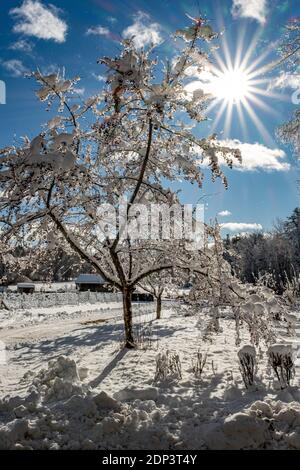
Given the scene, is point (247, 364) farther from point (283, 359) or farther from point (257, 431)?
point (257, 431)

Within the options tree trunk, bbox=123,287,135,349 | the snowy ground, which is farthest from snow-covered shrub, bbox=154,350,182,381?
tree trunk, bbox=123,287,135,349

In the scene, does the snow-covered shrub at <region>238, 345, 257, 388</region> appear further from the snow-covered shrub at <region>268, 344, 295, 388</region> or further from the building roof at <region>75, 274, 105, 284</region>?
the building roof at <region>75, 274, 105, 284</region>

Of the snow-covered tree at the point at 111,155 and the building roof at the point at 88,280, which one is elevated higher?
the snow-covered tree at the point at 111,155

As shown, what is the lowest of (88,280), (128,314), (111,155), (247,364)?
(247,364)

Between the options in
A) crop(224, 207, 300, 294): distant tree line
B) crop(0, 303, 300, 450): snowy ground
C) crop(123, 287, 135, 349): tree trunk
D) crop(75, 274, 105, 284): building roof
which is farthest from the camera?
crop(75, 274, 105, 284): building roof

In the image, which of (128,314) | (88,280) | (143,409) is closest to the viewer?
(143,409)

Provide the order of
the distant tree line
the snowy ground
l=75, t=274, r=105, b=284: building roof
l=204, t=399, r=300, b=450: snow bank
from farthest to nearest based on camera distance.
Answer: l=75, t=274, r=105, b=284: building roof
the distant tree line
the snowy ground
l=204, t=399, r=300, b=450: snow bank

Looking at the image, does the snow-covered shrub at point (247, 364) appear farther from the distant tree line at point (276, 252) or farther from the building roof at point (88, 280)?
the building roof at point (88, 280)

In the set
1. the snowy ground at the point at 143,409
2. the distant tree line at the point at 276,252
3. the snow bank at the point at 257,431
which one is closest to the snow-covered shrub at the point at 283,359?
the snowy ground at the point at 143,409

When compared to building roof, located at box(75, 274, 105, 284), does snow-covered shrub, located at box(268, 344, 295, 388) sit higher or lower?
lower

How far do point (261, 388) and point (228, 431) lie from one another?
1.89 metres

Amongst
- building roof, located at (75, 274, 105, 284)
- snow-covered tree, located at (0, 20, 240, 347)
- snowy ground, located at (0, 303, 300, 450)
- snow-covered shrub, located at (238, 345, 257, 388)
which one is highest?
snow-covered tree, located at (0, 20, 240, 347)

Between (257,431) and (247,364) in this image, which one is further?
(247,364)

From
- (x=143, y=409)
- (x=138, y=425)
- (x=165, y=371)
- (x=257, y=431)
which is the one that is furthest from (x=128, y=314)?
(x=257, y=431)
